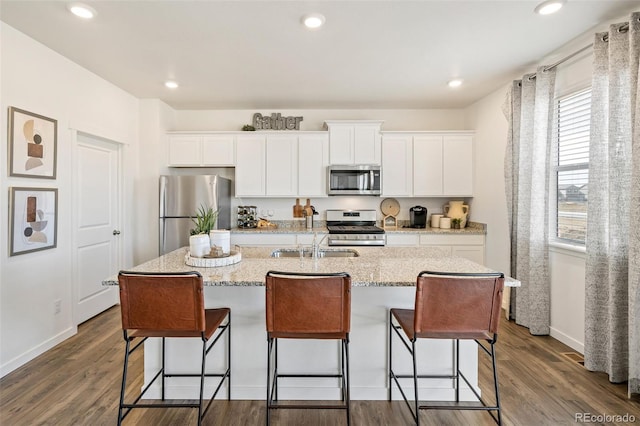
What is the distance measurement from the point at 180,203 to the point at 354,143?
2.39m

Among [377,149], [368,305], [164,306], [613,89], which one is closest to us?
[164,306]

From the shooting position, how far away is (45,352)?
2814 millimetres

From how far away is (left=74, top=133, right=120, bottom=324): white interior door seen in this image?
11.2 ft

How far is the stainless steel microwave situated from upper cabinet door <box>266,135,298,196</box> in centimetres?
52

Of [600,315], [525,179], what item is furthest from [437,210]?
[600,315]

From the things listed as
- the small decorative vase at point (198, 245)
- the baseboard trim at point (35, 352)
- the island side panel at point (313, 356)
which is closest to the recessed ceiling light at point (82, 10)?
the small decorative vase at point (198, 245)

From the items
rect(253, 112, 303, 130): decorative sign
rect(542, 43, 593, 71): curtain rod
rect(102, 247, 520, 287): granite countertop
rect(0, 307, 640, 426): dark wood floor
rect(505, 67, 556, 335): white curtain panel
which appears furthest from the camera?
rect(253, 112, 303, 130): decorative sign

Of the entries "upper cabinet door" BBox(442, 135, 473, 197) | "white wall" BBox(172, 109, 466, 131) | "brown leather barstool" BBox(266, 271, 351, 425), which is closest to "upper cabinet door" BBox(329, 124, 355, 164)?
"white wall" BBox(172, 109, 466, 131)

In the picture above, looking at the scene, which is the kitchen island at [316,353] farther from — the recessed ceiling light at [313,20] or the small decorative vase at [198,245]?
the recessed ceiling light at [313,20]

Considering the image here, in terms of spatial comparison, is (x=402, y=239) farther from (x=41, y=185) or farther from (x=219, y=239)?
(x=41, y=185)

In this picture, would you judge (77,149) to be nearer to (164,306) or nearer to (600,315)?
(164,306)

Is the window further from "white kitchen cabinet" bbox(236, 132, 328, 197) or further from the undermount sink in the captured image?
"white kitchen cabinet" bbox(236, 132, 328, 197)

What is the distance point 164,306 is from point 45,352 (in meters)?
2.08

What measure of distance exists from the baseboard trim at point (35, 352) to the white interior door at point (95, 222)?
20 centimetres
